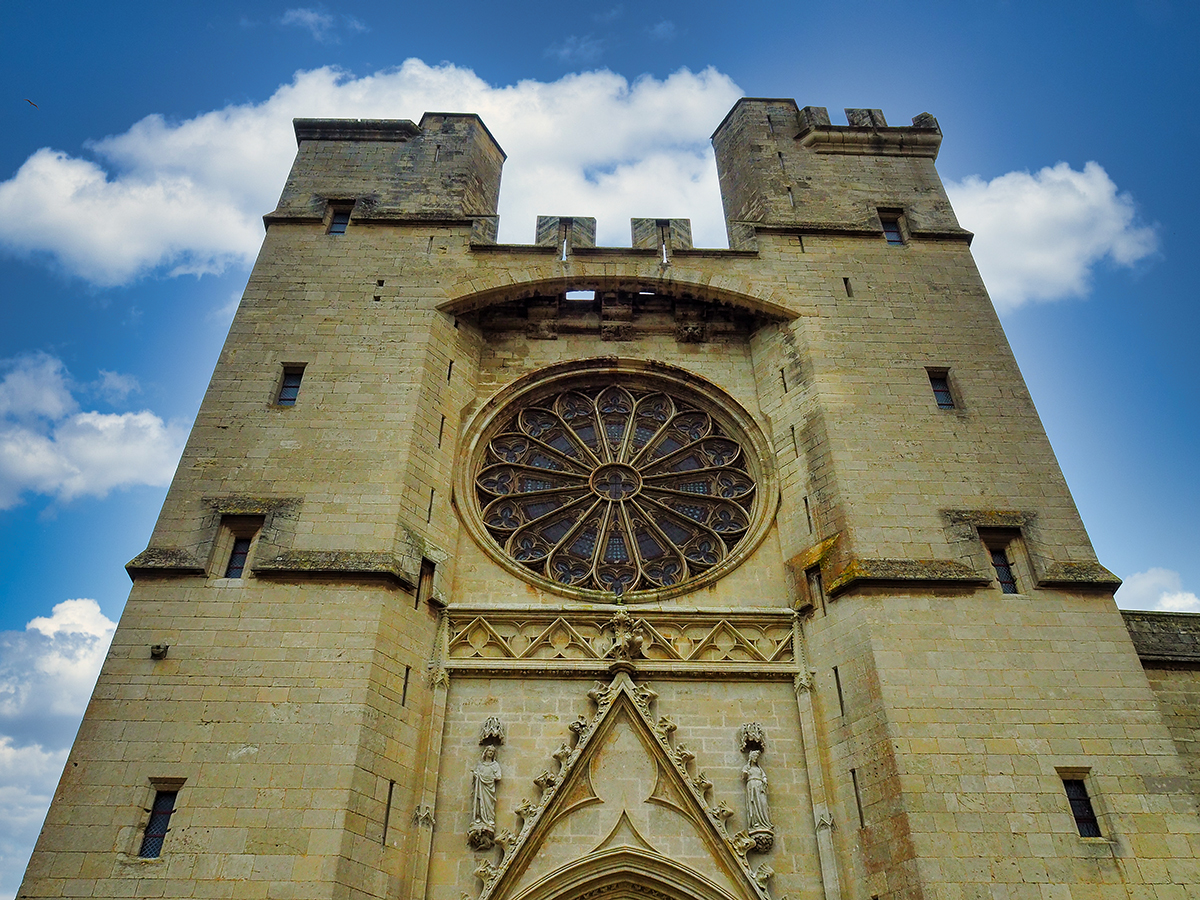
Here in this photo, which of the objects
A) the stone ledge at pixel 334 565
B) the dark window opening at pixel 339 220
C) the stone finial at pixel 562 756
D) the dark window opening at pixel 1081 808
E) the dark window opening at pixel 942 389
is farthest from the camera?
the dark window opening at pixel 339 220

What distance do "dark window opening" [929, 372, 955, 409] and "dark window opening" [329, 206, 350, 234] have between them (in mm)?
9320

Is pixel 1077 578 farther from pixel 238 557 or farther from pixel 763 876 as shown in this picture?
pixel 238 557

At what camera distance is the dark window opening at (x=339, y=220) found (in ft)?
46.6

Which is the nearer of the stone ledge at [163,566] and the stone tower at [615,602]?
the stone tower at [615,602]

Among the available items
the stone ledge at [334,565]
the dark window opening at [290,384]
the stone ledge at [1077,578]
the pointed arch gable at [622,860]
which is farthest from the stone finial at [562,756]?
the dark window opening at [290,384]

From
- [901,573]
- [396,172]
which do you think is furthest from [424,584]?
[396,172]

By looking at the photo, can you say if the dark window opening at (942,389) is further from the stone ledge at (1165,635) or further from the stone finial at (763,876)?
the stone finial at (763,876)

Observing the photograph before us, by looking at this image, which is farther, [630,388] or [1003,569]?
[630,388]

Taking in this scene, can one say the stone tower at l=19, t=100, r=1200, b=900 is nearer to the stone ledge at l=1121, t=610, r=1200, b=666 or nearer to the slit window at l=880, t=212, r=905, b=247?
the slit window at l=880, t=212, r=905, b=247

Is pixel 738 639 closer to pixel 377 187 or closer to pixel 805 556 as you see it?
pixel 805 556

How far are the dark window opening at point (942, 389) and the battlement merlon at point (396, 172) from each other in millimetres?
7234

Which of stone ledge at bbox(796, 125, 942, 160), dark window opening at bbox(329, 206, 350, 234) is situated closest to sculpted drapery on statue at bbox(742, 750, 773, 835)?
dark window opening at bbox(329, 206, 350, 234)

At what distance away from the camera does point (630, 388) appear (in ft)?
43.7

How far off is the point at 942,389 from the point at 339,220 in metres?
9.77
